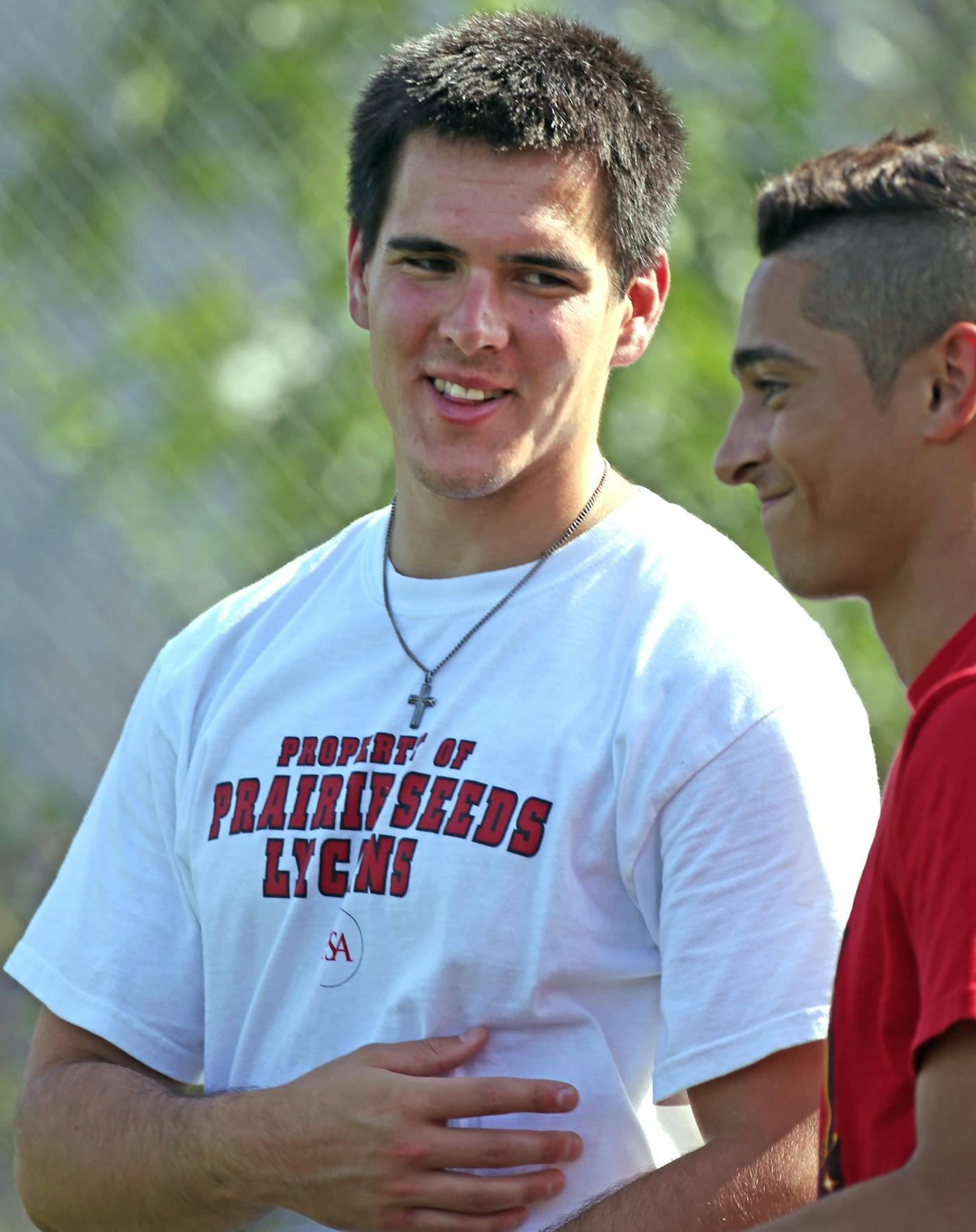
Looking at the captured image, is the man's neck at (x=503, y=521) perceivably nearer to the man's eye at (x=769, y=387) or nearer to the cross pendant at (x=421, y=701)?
the cross pendant at (x=421, y=701)

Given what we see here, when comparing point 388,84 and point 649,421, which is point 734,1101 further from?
point 649,421

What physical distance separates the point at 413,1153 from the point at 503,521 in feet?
2.78

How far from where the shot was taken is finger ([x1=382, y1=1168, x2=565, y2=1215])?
1880 mm

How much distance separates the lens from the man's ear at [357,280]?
2.46 meters

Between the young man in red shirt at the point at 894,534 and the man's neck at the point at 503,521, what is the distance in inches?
20.9

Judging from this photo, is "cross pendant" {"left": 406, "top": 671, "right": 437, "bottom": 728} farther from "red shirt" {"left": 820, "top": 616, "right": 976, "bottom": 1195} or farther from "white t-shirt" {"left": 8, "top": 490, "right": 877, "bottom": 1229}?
"red shirt" {"left": 820, "top": 616, "right": 976, "bottom": 1195}

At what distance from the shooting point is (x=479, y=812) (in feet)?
6.55

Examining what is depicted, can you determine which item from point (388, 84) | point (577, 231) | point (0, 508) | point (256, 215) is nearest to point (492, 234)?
point (577, 231)

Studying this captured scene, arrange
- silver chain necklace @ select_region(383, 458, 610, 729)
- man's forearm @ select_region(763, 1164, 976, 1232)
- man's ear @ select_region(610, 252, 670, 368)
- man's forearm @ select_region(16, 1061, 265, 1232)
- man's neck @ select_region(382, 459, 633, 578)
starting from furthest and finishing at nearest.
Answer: man's ear @ select_region(610, 252, 670, 368)
man's neck @ select_region(382, 459, 633, 578)
silver chain necklace @ select_region(383, 458, 610, 729)
man's forearm @ select_region(16, 1061, 265, 1232)
man's forearm @ select_region(763, 1164, 976, 1232)

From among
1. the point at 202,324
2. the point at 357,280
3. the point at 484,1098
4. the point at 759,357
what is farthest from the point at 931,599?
the point at 202,324

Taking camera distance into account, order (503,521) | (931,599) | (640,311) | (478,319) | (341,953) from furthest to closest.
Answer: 1. (640,311)
2. (503,521)
3. (478,319)
4. (341,953)
5. (931,599)

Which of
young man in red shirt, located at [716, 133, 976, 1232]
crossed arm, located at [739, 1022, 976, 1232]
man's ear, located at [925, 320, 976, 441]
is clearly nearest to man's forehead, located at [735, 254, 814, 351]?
young man in red shirt, located at [716, 133, 976, 1232]

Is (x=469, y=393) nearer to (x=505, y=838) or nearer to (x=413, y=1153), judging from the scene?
(x=505, y=838)

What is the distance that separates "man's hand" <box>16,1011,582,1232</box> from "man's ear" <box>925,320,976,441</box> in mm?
873
